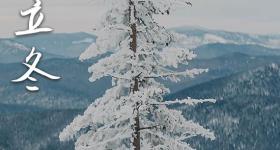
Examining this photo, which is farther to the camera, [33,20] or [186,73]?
[33,20]

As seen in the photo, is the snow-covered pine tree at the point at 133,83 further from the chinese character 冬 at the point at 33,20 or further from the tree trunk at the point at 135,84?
the chinese character 冬 at the point at 33,20

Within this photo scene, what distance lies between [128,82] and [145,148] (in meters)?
2.02

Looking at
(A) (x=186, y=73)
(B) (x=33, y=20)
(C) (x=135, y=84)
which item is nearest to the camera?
(A) (x=186, y=73)

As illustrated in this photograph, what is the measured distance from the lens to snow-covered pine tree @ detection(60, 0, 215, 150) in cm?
1894

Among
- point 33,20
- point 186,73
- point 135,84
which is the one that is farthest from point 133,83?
point 33,20

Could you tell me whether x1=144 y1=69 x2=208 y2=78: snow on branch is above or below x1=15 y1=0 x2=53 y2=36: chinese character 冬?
above

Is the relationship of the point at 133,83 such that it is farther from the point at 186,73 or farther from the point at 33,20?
the point at 33,20

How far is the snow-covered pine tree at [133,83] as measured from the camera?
62.1 feet

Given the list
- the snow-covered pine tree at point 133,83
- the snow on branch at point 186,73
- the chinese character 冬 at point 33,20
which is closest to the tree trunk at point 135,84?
the snow-covered pine tree at point 133,83

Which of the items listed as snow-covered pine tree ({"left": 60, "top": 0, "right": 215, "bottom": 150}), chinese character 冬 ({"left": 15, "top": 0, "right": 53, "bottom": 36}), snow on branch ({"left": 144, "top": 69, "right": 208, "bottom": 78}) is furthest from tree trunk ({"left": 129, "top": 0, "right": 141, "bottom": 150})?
chinese character 冬 ({"left": 15, "top": 0, "right": 53, "bottom": 36})

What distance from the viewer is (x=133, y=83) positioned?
19609 mm

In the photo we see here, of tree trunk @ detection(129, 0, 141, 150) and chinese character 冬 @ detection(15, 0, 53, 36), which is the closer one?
tree trunk @ detection(129, 0, 141, 150)

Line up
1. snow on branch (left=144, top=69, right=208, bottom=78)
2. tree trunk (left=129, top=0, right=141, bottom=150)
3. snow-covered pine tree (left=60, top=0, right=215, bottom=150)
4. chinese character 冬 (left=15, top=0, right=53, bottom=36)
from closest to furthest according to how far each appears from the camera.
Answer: snow on branch (left=144, top=69, right=208, bottom=78), snow-covered pine tree (left=60, top=0, right=215, bottom=150), tree trunk (left=129, top=0, right=141, bottom=150), chinese character 冬 (left=15, top=0, right=53, bottom=36)

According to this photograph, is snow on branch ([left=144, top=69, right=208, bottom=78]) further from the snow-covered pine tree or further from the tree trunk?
the tree trunk
